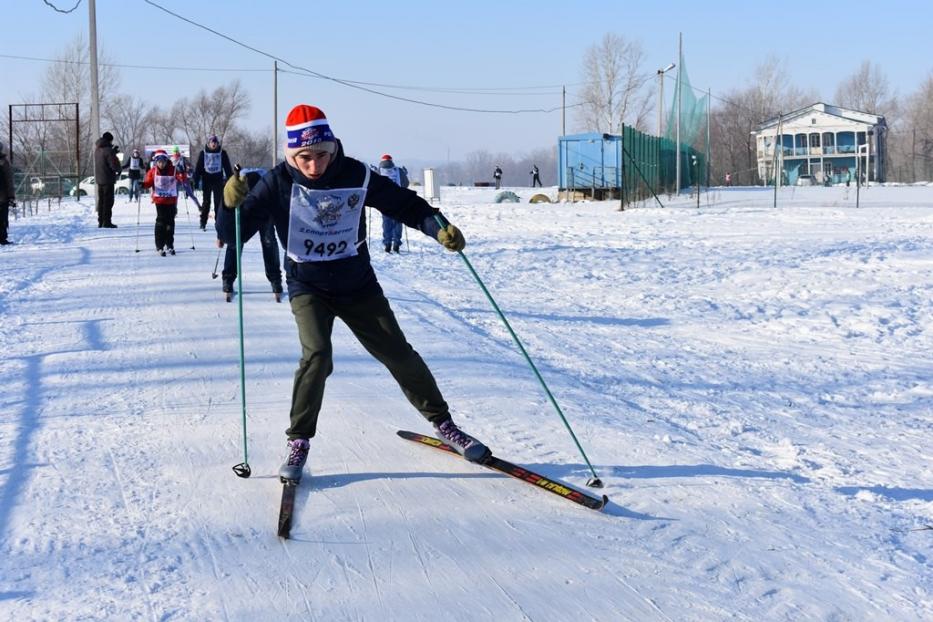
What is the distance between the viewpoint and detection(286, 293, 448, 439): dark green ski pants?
4.38m

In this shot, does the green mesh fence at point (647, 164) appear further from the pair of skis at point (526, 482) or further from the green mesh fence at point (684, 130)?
the pair of skis at point (526, 482)

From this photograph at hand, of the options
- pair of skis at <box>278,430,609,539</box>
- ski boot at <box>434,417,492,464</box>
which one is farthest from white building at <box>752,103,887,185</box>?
pair of skis at <box>278,430,609,539</box>

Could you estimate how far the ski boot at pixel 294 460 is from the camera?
4.38 meters

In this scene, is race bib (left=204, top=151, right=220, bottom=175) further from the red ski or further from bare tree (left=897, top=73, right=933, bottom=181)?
bare tree (left=897, top=73, right=933, bottom=181)

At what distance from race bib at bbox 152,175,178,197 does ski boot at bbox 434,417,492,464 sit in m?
9.08

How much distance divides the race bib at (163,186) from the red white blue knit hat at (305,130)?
9028 millimetres

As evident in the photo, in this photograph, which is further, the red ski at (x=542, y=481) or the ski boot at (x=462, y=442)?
the ski boot at (x=462, y=442)

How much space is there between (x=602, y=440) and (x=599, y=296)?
6.57m

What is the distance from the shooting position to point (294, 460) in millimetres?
4441

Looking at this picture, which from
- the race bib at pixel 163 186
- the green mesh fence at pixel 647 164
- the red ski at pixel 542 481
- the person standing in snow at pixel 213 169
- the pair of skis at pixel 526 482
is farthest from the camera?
the green mesh fence at pixel 647 164

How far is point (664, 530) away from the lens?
399 centimetres

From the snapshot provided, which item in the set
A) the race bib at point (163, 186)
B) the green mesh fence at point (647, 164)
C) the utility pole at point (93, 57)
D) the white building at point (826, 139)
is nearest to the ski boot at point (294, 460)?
the race bib at point (163, 186)

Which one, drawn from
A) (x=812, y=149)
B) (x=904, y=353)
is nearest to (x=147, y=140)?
(x=812, y=149)

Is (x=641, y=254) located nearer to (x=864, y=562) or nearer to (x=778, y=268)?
(x=778, y=268)
